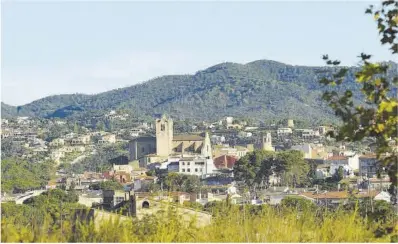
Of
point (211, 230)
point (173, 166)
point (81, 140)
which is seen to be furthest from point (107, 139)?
point (211, 230)

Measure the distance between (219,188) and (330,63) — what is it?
5417cm

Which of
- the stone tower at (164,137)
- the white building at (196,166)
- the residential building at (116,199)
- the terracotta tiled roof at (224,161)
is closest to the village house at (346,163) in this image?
the white building at (196,166)

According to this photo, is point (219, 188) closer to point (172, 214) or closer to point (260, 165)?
point (260, 165)

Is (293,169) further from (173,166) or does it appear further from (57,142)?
(57,142)

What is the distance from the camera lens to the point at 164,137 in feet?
302

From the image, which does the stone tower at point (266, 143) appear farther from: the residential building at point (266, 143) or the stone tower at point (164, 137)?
the stone tower at point (164, 137)

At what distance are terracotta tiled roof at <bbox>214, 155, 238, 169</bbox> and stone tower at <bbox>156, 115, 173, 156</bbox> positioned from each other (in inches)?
213

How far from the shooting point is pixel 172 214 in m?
6.87

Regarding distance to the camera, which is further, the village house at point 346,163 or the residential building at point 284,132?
the residential building at point 284,132

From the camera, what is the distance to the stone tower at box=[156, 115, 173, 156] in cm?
9144

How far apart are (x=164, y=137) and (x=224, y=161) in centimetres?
759

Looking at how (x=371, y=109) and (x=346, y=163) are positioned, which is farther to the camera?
(x=346, y=163)

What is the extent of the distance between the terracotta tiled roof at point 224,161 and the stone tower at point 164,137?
541 cm

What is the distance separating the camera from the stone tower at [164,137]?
91.4m
